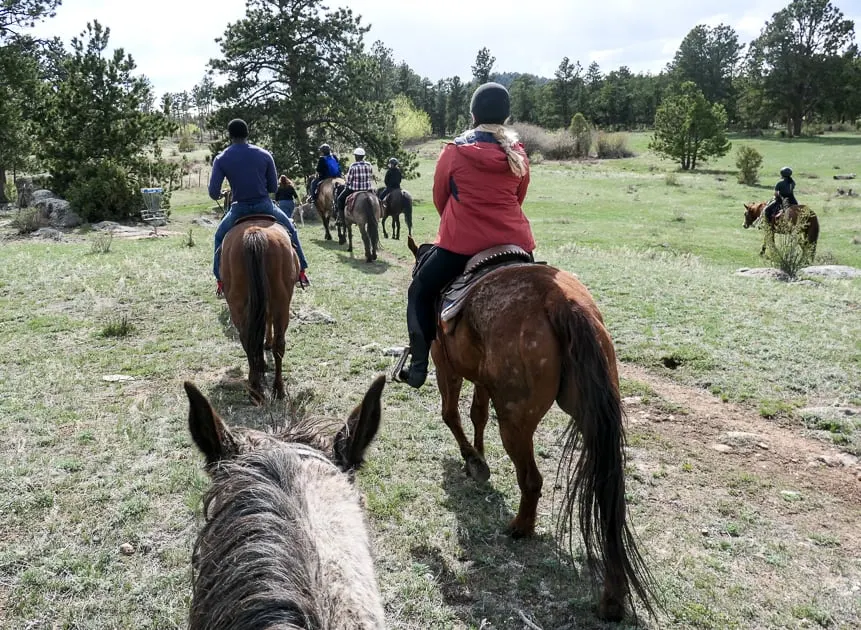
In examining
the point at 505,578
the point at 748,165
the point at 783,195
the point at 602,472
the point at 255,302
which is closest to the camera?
the point at 602,472

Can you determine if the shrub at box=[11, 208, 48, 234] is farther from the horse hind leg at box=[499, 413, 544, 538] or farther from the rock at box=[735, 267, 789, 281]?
the rock at box=[735, 267, 789, 281]

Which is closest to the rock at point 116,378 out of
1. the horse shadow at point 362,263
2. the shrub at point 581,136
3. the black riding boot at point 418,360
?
the black riding boot at point 418,360

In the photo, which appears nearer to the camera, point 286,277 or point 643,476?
point 643,476

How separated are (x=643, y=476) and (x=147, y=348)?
19.8 ft

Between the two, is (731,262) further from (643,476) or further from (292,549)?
(292,549)

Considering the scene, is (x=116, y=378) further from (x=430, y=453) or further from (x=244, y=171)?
(x=430, y=453)

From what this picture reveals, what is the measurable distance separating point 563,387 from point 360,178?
12354 millimetres

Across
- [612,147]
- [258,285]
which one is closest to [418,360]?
[258,285]

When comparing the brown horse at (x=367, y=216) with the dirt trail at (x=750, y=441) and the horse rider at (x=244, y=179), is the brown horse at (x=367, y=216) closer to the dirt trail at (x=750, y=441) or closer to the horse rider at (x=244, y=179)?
the horse rider at (x=244, y=179)

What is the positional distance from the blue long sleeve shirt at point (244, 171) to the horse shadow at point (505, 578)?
443cm

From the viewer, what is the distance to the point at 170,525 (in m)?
3.74

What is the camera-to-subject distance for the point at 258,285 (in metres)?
5.59

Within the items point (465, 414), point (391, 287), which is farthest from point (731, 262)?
point (465, 414)

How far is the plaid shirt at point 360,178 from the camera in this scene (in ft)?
48.1
